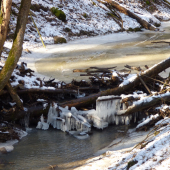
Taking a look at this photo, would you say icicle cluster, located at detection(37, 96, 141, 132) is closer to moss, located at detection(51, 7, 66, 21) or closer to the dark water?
the dark water

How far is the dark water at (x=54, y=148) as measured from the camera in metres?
3.95

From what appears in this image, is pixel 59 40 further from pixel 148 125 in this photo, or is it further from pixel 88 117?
pixel 148 125

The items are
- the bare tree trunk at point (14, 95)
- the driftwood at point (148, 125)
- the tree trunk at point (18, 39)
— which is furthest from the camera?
the bare tree trunk at point (14, 95)

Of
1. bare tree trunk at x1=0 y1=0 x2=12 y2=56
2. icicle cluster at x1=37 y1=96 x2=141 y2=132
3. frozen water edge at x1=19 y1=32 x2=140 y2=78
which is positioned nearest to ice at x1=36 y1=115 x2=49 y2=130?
icicle cluster at x1=37 y1=96 x2=141 y2=132

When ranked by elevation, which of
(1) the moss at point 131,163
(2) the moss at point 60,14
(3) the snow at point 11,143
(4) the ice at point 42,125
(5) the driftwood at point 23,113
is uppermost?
(2) the moss at point 60,14

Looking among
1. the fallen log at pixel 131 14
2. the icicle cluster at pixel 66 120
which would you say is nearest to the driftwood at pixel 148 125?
the icicle cluster at pixel 66 120

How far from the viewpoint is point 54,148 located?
452cm

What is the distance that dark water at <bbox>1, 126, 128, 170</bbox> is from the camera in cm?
395

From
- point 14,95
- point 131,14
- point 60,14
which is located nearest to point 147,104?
point 14,95

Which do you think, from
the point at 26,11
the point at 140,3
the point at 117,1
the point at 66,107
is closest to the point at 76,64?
the point at 66,107

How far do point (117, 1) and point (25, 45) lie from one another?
1856cm

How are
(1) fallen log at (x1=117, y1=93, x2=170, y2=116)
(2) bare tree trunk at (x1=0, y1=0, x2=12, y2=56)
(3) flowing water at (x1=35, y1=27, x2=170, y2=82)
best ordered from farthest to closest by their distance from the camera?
(3) flowing water at (x1=35, y1=27, x2=170, y2=82) < (1) fallen log at (x1=117, y1=93, x2=170, y2=116) < (2) bare tree trunk at (x1=0, y1=0, x2=12, y2=56)

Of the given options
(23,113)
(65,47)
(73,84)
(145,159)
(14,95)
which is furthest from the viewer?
(65,47)

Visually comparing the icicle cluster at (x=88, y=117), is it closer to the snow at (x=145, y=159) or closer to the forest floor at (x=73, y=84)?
the forest floor at (x=73, y=84)
